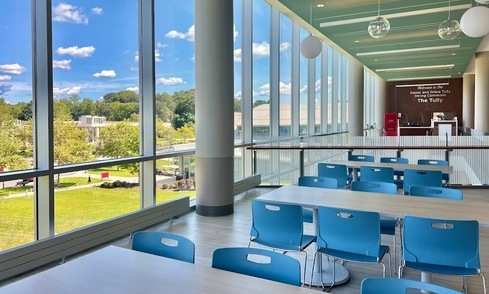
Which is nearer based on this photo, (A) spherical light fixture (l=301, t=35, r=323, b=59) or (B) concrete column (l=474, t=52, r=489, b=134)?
(A) spherical light fixture (l=301, t=35, r=323, b=59)

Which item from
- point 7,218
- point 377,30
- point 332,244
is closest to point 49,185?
point 7,218

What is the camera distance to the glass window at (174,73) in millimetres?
5395

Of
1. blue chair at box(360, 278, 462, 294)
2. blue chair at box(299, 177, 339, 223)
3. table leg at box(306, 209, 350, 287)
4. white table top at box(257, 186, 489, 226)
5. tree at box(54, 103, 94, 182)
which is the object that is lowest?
table leg at box(306, 209, 350, 287)

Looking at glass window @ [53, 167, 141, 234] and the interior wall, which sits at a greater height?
the interior wall

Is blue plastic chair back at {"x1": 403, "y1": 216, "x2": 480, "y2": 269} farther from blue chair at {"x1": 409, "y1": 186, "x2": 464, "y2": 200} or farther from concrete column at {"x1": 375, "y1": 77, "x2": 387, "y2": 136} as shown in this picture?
concrete column at {"x1": 375, "y1": 77, "x2": 387, "y2": 136}

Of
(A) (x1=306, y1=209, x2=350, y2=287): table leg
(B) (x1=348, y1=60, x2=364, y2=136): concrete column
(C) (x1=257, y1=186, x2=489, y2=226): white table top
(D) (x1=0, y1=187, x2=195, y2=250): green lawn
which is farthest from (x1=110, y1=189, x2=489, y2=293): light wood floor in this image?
(B) (x1=348, y1=60, x2=364, y2=136): concrete column

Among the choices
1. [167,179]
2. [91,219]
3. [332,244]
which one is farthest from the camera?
[167,179]

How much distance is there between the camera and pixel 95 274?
1.64m

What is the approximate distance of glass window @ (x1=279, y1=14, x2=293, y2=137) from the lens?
8.95 m

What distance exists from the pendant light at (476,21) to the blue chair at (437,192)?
76.8 inches

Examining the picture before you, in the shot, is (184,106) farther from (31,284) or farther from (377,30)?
(31,284)

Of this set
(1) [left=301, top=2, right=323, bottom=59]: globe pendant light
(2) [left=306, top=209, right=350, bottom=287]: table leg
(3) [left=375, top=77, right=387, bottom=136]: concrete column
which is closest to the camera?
(2) [left=306, top=209, right=350, bottom=287]: table leg

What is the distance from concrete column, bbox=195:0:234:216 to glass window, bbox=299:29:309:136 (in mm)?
5020

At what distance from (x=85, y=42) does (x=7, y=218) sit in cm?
198
